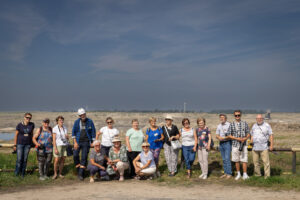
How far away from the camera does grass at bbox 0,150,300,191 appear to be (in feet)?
25.2

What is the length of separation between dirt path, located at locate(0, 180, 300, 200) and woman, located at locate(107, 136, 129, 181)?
20.6 inches

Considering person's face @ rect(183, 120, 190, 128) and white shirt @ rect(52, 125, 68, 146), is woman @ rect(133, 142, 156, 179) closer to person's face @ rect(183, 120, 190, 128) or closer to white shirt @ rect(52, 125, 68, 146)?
person's face @ rect(183, 120, 190, 128)

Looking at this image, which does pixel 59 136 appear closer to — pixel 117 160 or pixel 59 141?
pixel 59 141

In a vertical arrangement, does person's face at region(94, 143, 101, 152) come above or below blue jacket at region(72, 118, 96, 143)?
below

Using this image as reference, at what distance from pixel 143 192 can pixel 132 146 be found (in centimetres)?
181

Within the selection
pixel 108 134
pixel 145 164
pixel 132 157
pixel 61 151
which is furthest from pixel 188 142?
pixel 61 151

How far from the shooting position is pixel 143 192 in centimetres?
711

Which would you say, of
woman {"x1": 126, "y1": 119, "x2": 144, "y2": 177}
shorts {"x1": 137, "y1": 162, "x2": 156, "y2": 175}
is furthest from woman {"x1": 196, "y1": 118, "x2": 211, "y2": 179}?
woman {"x1": 126, "y1": 119, "x2": 144, "y2": 177}

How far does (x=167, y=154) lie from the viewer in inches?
346

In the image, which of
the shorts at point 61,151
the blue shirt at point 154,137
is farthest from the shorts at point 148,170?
the shorts at point 61,151

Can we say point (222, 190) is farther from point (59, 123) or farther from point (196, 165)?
point (59, 123)

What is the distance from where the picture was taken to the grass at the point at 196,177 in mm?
7672

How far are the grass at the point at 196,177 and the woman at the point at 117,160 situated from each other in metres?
0.99

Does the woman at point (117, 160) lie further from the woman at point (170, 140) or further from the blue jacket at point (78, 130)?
the woman at point (170, 140)
